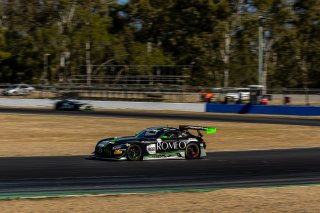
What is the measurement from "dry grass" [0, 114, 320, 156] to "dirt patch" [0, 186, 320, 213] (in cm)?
951

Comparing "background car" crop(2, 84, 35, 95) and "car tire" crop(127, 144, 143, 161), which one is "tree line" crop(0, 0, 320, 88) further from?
"car tire" crop(127, 144, 143, 161)

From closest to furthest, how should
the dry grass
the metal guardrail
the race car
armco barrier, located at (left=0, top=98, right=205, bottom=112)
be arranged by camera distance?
the race car
the dry grass
the metal guardrail
armco barrier, located at (left=0, top=98, right=205, bottom=112)

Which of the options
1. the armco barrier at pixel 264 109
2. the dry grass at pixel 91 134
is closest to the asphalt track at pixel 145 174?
the dry grass at pixel 91 134

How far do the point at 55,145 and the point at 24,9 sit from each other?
73.1 meters

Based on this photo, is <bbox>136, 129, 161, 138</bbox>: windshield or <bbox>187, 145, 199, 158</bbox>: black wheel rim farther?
<bbox>187, 145, 199, 158</bbox>: black wheel rim

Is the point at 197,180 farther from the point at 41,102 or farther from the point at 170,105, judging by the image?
the point at 41,102

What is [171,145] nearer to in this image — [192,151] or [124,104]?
[192,151]

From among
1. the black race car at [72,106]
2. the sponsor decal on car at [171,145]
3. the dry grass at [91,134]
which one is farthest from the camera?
the black race car at [72,106]

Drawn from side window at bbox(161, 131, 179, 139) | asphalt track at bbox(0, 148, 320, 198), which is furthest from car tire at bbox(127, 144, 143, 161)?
side window at bbox(161, 131, 179, 139)

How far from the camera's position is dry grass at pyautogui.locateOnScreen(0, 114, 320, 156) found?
2366cm

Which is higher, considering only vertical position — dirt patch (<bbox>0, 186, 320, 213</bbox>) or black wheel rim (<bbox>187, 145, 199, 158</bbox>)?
black wheel rim (<bbox>187, 145, 199, 158</bbox>)

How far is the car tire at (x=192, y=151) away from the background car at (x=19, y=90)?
46861 mm

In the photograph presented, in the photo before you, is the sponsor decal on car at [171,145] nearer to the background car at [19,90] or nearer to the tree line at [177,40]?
the background car at [19,90]

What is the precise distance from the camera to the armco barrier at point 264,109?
43.3 meters
